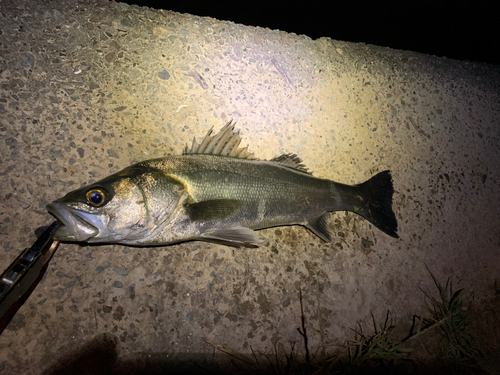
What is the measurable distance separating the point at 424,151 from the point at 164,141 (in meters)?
3.24

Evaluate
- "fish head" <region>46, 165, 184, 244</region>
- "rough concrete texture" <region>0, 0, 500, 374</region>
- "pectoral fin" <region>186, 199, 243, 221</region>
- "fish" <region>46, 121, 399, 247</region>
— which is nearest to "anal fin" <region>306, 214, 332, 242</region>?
"fish" <region>46, 121, 399, 247</region>

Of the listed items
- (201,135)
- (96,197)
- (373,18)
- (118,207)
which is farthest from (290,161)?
(373,18)

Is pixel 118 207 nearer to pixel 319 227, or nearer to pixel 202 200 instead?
pixel 202 200

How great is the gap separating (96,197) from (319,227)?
187 centimetres

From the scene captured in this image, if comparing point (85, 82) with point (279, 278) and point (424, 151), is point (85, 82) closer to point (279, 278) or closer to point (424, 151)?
point (279, 278)

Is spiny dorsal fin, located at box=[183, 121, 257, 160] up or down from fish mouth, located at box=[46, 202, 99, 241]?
up

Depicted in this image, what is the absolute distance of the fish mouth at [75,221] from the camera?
5.00ft

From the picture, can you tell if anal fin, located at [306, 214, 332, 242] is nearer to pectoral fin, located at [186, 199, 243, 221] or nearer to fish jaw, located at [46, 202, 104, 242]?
pectoral fin, located at [186, 199, 243, 221]

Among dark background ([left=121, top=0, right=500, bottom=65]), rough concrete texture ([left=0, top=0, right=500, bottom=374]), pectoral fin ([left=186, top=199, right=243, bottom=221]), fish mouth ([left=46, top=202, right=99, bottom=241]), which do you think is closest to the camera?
fish mouth ([left=46, top=202, right=99, bottom=241])

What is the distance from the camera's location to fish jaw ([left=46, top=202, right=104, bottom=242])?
1525 mm

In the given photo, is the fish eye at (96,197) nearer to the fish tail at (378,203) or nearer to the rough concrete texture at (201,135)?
the rough concrete texture at (201,135)

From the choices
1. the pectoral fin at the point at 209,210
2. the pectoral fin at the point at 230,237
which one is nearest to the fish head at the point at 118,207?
the pectoral fin at the point at 209,210

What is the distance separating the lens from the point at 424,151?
10.3 ft

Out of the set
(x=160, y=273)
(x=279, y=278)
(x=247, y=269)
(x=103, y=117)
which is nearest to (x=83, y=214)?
(x=160, y=273)
